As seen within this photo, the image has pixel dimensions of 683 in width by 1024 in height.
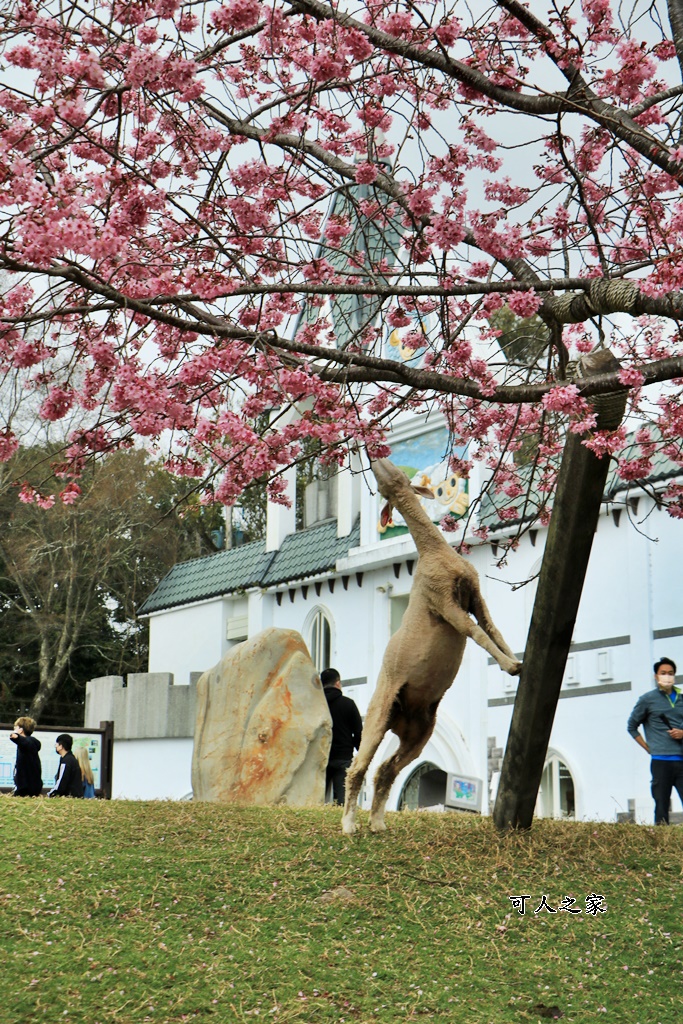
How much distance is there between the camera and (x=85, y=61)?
6238 millimetres

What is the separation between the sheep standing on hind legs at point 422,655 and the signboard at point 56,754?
1140 centimetres

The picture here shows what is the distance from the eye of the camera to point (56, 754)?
2105 cm

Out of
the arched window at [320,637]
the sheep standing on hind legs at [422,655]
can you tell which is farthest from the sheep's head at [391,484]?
the arched window at [320,637]

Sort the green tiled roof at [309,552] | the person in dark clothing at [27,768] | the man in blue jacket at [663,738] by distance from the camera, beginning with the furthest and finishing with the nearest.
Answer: the green tiled roof at [309,552]
the person in dark clothing at [27,768]
the man in blue jacket at [663,738]

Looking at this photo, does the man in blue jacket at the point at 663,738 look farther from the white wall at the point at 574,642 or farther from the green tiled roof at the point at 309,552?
the green tiled roof at the point at 309,552

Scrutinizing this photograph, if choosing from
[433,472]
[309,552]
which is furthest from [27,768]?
[309,552]

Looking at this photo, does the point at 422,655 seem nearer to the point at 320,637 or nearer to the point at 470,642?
the point at 470,642

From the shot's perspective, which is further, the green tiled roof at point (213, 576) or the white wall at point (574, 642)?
the green tiled roof at point (213, 576)

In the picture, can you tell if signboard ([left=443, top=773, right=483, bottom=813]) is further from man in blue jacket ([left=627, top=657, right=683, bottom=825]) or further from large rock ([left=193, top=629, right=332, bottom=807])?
man in blue jacket ([left=627, top=657, right=683, bottom=825])

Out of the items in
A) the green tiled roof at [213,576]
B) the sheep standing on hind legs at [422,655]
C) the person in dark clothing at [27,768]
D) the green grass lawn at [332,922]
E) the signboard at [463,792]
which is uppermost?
the green tiled roof at [213,576]

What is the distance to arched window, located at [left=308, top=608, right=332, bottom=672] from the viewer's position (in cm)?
2700

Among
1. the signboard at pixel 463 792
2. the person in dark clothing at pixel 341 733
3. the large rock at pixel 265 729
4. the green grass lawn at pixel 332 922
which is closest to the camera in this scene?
the green grass lawn at pixel 332 922

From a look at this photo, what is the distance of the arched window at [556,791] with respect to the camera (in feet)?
67.6

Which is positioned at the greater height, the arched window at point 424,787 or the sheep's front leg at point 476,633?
the sheep's front leg at point 476,633
